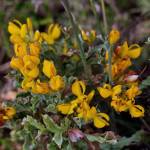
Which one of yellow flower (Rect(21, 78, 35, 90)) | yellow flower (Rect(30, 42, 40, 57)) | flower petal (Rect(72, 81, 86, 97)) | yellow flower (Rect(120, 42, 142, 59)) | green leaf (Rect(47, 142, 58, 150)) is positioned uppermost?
yellow flower (Rect(30, 42, 40, 57))

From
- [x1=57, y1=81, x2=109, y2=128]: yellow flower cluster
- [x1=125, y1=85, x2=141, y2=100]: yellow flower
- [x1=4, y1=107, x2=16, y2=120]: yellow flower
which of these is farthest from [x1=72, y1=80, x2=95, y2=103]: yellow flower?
[x1=4, y1=107, x2=16, y2=120]: yellow flower

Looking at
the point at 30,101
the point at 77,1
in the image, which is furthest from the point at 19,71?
the point at 77,1

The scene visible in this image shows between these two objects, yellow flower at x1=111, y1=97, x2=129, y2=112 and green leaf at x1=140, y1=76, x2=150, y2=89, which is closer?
yellow flower at x1=111, y1=97, x2=129, y2=112

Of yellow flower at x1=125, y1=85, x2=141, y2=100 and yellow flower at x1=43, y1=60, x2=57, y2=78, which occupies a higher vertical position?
yellow flower at x1=43, y1=60, x2=57, y2=78

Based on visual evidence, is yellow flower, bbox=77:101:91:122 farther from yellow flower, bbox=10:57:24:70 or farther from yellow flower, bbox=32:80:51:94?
yellow flower, bbox=10:57:24:70

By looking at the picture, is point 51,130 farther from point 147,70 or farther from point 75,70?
point 147,70

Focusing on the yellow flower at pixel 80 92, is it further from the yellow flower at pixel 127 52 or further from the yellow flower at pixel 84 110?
the yellow flower at pixel 127 52

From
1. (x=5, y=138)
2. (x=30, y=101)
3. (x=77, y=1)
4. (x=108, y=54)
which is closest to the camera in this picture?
(x=108, y=54)
